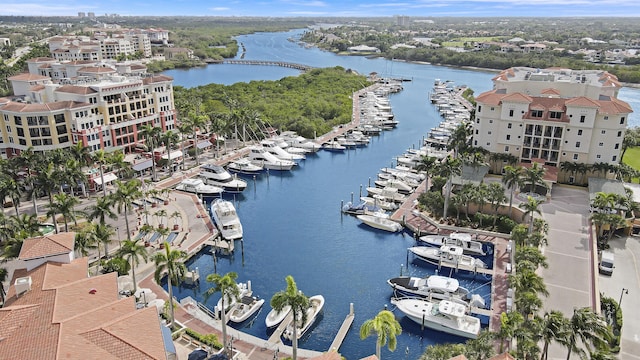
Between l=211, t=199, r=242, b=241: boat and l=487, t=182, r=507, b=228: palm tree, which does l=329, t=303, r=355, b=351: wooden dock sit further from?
l=487, t=182, r=507, b=228: palm tree

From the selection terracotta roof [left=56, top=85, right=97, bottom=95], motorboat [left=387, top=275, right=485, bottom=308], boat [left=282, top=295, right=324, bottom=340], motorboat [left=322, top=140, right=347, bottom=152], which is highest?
terracotta roof [left=56, top=85, right=97, bottom=95]

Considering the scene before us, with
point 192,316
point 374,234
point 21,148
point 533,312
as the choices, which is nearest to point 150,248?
point 192,316

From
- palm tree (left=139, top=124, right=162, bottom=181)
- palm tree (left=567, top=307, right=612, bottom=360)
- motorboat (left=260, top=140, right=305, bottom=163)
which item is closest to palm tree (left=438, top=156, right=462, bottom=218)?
palm tree (left=567, top=307, right=612, bottom=360)

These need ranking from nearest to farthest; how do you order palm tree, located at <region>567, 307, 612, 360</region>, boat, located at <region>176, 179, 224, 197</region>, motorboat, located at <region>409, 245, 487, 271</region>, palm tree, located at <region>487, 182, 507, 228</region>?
palm tree, located at <region>567, 307, 612, 360</region>
motorboat, located at <region>409, 245, 487, 271</region>
palm tree, located at <region>487, 182, 507, 228</region>
boat, located at <region>176, 179, 224, 197</region>

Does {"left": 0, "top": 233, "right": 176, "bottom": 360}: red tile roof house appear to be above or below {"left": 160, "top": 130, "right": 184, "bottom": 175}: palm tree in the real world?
below

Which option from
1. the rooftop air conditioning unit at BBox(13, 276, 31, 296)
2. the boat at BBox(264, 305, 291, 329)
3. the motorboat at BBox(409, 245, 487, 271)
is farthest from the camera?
the motorboat at BBox(409, 245, 487, 271)

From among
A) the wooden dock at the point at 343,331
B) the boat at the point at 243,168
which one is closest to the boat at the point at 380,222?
the wooden dock at the point at 343,331
